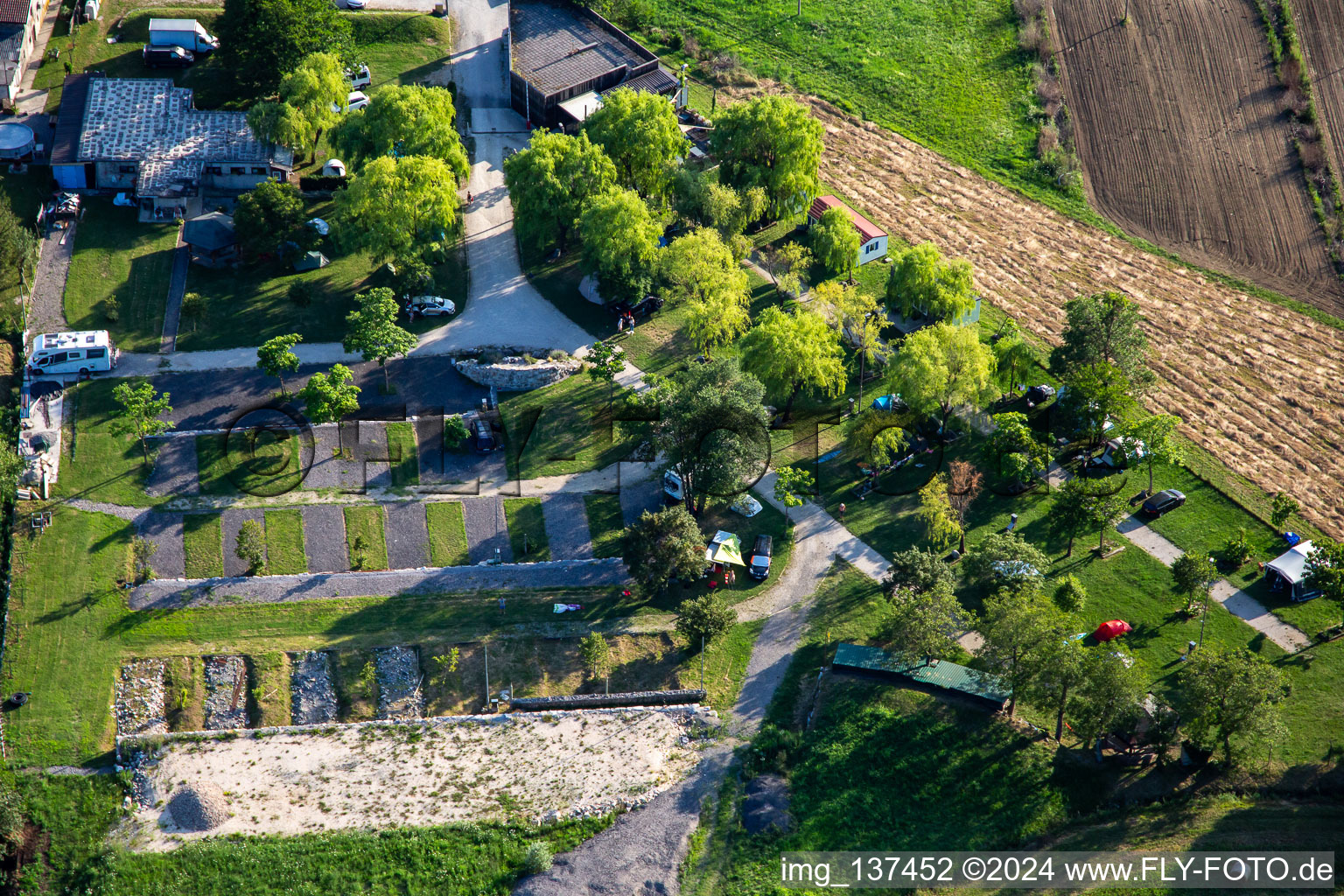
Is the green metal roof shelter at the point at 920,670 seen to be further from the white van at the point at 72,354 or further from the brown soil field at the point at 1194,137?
the brown soil field at the point at 1194,137

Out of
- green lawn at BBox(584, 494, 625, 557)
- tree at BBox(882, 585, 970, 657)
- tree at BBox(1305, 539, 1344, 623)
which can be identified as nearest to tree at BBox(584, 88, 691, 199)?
green lawn at BBox(584, 494, 625, 557)

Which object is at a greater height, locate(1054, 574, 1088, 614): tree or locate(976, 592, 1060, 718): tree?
locate(976, 592, 1060, 718): tree

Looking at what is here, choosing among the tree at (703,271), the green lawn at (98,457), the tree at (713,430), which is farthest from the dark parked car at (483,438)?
the green lawn at (98,457)

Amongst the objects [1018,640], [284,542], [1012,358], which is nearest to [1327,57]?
[1012,358]

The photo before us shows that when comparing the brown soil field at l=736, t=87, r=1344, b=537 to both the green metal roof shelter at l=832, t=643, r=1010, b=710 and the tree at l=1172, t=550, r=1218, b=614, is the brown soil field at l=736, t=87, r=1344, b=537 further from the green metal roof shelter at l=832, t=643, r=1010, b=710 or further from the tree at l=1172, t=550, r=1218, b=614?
the green metal roof shelter at l=832, t=643, r=1010, b=710

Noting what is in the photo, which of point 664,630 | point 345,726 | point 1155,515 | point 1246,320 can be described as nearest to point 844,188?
point 1246,320

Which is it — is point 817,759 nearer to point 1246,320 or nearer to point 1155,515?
point 1155,515

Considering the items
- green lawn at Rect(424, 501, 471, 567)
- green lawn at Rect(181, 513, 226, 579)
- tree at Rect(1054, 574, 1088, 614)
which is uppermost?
green lawn at Rect(181, 513, 226, 579)
